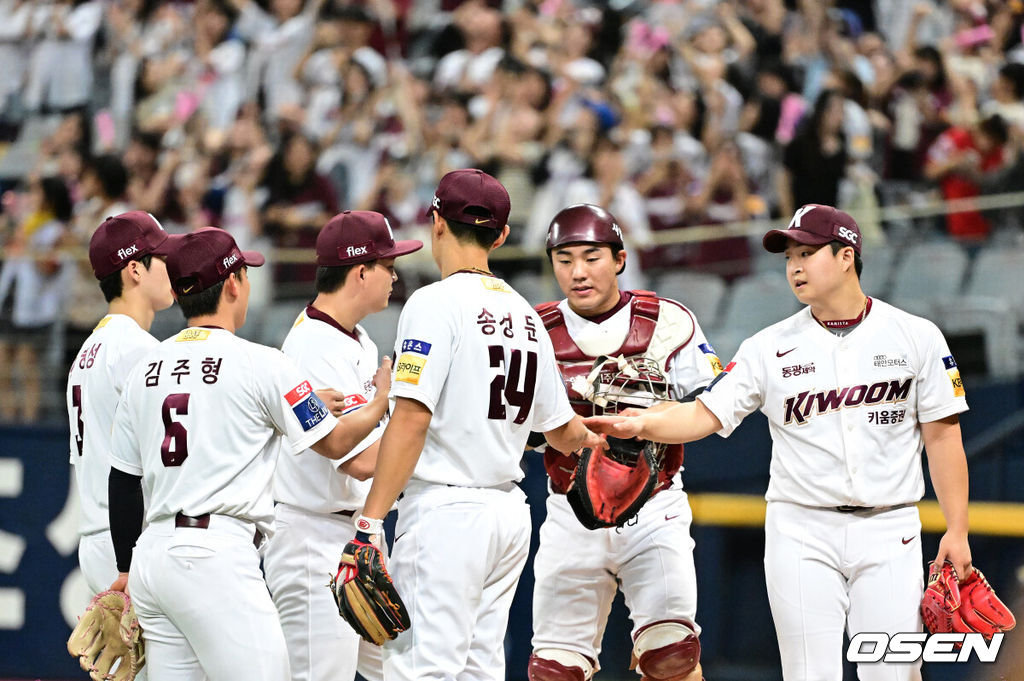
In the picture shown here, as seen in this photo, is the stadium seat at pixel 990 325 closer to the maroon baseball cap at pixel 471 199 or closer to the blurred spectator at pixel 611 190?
the blurred spectator at pixel 611 190

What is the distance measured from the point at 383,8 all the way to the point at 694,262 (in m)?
5.50

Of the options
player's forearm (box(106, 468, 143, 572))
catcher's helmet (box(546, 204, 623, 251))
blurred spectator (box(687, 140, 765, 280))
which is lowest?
player's forearm (box(106, 468, 143, 572))

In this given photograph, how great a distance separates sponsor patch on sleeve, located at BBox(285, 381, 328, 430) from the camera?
4.22 metres

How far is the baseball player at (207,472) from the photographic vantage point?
4.04 metres

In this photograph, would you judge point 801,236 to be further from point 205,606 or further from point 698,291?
point 698,291

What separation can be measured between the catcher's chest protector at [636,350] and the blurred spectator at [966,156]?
3.90 metres

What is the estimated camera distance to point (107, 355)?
4832 millimetres

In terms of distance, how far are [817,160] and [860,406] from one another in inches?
189

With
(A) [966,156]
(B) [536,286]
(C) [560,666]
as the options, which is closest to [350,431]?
(C) [560,666]

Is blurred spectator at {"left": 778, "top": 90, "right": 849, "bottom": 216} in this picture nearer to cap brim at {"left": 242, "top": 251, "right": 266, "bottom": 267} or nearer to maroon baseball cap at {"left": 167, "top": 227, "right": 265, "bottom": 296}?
cap brim at {"left": 242, "top": 251, "right": 266, "bottom": 267}

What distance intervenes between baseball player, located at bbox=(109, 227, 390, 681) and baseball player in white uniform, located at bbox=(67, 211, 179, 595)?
464 mm

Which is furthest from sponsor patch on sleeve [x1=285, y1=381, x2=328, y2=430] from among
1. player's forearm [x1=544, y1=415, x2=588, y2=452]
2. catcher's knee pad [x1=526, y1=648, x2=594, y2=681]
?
catcher's knee pad [x1=526, y1=648, x2=594, y2=681]

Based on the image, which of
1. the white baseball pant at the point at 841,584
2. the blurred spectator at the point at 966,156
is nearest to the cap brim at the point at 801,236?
the white baseball pant at the point at 841,584

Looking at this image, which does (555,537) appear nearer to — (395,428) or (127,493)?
(395,428)
